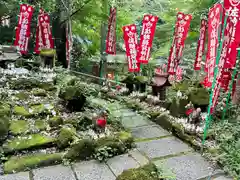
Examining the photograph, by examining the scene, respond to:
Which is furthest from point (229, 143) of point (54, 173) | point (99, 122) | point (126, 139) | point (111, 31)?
point (111, 31)

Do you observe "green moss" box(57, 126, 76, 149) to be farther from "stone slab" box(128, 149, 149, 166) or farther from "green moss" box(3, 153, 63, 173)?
"stone slab" box(128, 149, 149, 166)

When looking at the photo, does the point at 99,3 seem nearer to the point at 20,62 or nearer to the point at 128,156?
the point at 20,62

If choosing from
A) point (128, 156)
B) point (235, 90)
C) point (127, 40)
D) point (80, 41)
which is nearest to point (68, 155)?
point (128, 156)

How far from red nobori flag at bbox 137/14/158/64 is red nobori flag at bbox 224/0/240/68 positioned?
135 inches

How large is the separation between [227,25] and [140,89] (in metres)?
3.83

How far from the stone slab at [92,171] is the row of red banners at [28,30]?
730cm

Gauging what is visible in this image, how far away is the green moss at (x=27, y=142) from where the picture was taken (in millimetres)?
3717

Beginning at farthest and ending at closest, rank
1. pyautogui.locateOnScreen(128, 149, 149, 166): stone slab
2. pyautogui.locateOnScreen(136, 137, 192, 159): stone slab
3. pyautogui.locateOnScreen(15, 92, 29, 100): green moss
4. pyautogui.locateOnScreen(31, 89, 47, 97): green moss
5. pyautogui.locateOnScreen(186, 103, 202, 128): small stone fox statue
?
pyautogui.locateOnScreen(31, 89, 47, 97): green moss, pyautogui.locateOnScreen(15, 92, 29, 100): green moss, pyautogui.locateOnScreen(186, 103, 202, 128): small stone fox statue, pyautogui.locateOnScreen(136, 137, 192, 159): stone slab, pyautogui.locateOnScreen(128, 149, 149, 166): stone slab

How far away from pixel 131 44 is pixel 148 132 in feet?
12.8

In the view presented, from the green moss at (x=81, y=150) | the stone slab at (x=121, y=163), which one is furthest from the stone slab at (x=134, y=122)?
the green moss at (x=81, y=150)

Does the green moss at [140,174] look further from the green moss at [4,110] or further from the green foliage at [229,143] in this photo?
the green moss at [4,110]

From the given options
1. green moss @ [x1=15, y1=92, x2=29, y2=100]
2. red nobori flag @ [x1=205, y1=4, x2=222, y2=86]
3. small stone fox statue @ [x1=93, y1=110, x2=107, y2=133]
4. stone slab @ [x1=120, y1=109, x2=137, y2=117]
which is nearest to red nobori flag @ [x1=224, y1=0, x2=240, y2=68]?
red nobori flag @ [x1=205, y1=4, x2=222, y2=86]

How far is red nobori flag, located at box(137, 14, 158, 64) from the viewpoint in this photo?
744 cm

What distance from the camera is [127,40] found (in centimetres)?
791
